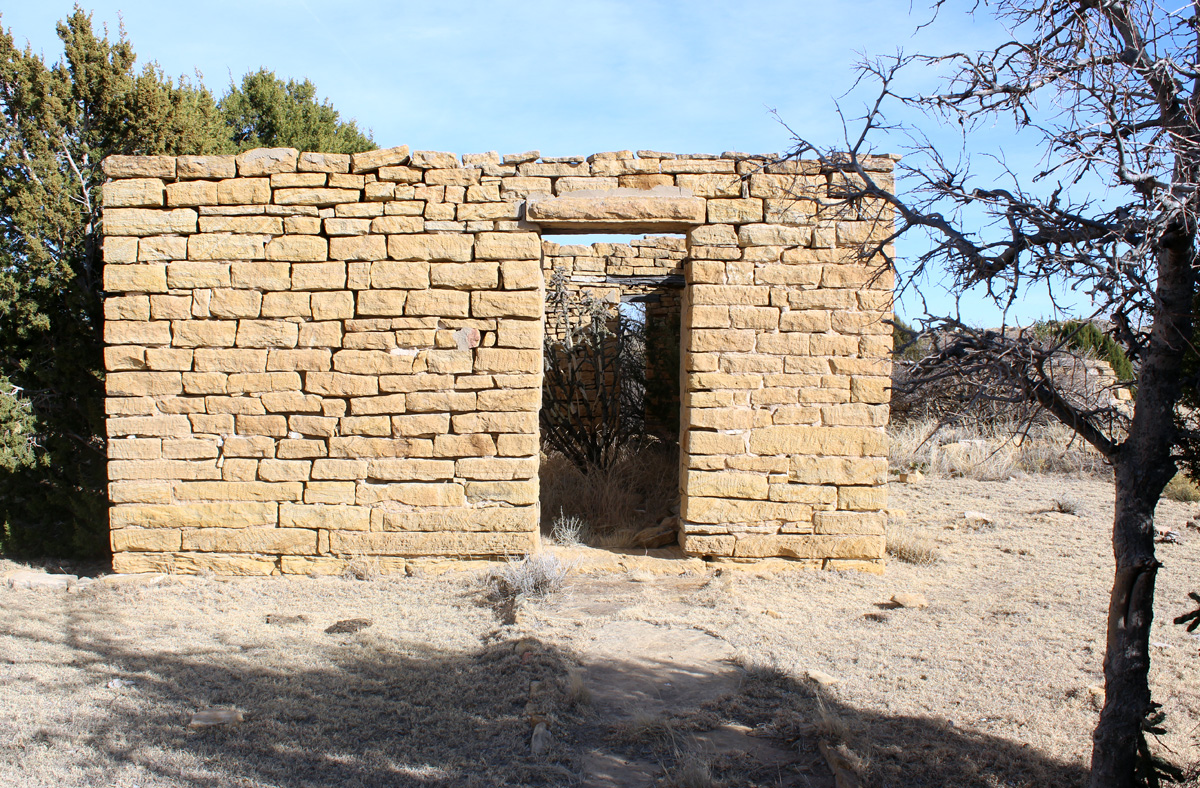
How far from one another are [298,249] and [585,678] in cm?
375

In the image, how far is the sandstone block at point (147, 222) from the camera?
228 inches

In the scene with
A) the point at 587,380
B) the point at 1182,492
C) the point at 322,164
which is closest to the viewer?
the point at 322,164

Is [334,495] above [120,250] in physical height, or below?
below

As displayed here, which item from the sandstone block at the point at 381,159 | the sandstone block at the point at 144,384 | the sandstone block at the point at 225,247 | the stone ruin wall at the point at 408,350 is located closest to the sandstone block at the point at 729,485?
the stone ruin wall at the point at 408,350

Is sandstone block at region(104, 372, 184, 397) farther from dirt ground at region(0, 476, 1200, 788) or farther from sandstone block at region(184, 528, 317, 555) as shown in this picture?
dirt ground at region(0, 476, 1200, 788)

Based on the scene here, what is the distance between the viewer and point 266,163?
582 centimetres

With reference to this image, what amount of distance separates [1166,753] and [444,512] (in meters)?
4.38

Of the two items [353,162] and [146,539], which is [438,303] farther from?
[146,539]

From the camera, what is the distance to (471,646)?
446 centimetres

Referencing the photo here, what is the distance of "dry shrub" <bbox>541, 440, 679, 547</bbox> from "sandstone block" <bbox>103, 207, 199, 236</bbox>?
3708 mm

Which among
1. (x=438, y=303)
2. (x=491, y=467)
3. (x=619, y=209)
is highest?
(x=619, y=209)

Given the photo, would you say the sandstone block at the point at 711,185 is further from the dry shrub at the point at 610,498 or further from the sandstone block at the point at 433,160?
the dry shrub at the point at 610,498

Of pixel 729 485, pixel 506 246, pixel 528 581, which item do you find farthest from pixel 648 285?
pixel 528 581

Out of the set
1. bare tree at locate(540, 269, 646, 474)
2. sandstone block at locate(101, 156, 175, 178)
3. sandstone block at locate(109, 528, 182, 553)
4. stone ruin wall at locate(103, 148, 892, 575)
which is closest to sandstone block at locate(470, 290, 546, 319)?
stone ruin wall at locate(103, 148, 892, 575)
